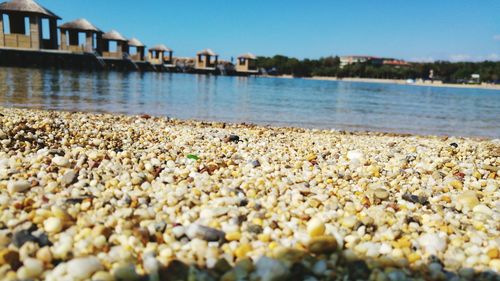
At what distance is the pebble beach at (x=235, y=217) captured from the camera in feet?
5.27

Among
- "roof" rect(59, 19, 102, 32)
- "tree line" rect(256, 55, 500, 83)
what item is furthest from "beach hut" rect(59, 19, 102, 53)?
"tree line" rect(256, 55, 500, 83)

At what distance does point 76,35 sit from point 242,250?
37.6m

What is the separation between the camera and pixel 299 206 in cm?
230

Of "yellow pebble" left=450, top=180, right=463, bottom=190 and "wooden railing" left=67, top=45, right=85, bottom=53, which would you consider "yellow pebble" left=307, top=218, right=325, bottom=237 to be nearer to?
"yellow pebble" left=450, top=180, right=463, bottom=190

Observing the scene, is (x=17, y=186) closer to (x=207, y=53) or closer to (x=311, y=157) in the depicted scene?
(x=311, y=157)

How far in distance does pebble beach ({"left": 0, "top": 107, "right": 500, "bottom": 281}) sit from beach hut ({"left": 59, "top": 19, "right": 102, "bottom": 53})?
34166 mm

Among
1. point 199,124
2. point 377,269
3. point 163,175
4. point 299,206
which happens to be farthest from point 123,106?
point 377,269

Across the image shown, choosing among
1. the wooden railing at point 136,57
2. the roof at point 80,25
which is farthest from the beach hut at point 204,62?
the roof at point 80,25

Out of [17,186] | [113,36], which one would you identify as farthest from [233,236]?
[113,36]

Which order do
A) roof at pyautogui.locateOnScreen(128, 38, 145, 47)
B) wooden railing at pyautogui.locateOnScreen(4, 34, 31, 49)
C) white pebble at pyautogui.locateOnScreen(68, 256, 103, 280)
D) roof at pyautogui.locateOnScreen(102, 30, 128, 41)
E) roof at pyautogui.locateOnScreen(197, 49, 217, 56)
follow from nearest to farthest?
white pebble at pyautogui.locateOnScreen(68, 256, 103, 280)
wooden railing at pyautogui.locateOnScreen(4, 34, 31, 49)
roof at pyautogui.locateOnScreen(102, 30, 128, 41)
roof at pyautogui.locateOnScreen(128, 38, 145, 47)
roof at pyautogui.locateOnScreen(197, 49, 217, 56)

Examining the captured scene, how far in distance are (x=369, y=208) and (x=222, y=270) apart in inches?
45.7

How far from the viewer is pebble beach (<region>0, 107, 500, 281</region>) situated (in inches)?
63.2

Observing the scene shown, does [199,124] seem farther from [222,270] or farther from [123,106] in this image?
[222,270]

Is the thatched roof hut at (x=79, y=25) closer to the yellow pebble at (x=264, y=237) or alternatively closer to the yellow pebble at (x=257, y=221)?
the yellow pebble at (x=257, y=221)
